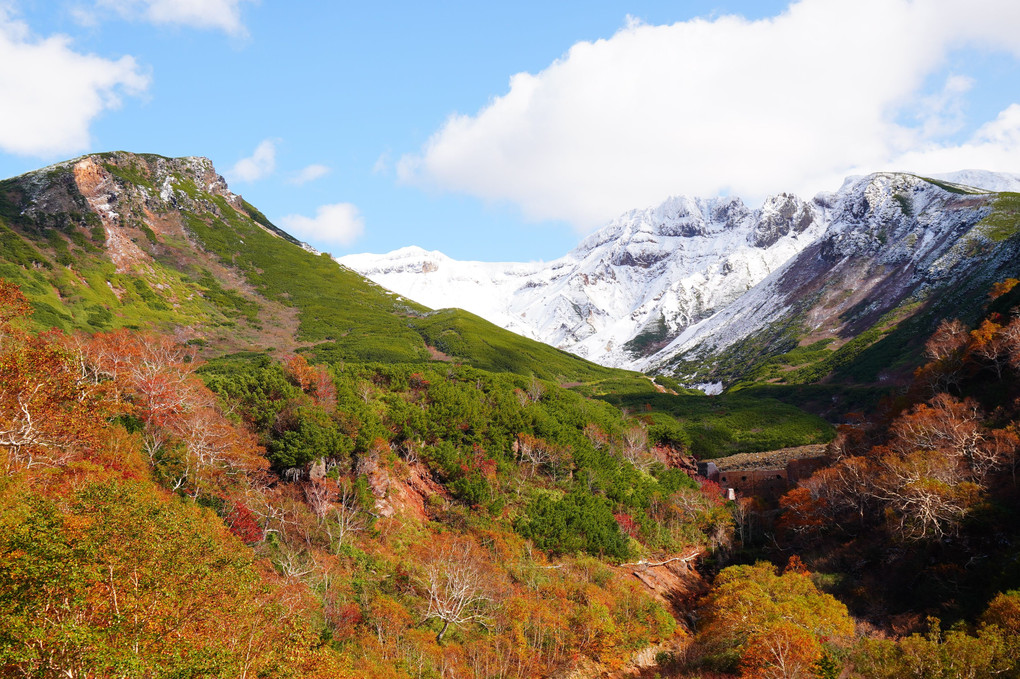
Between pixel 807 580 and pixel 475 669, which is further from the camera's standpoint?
pixel 807 580

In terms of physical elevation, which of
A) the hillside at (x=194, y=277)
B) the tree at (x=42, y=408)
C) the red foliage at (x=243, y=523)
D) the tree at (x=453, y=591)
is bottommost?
the tree at (x=453, y=591)

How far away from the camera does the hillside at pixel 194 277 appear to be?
8050 centimetres

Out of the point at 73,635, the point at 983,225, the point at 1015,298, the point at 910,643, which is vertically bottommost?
the point at 910,643

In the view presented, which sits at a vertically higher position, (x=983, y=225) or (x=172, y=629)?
(x=983, y=225)

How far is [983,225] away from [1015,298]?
292ft

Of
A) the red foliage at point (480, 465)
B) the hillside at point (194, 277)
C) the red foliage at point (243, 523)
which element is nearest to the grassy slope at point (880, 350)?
the hillside at point (194, 277)

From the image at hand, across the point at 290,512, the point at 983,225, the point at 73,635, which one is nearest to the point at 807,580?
the point at 290,512

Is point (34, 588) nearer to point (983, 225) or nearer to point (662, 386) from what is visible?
point (662, 386)

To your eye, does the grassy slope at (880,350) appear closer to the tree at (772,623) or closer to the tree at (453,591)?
the tree at (772,623)

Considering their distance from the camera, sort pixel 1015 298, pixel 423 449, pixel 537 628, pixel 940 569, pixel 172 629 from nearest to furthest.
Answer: pixel 172 629 < pixel 537 628 < pixel 940 569 < pixel 423 449 < pixel 1015 298

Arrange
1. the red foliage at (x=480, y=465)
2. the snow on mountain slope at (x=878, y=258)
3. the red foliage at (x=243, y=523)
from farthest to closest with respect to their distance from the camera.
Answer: the snow on mountain slope at (x=878, y=258) < the red foliage at (x=480, y=465) < the red foliage at (x=243, y=523)

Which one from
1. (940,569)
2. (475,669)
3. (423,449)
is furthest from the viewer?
(423,449)

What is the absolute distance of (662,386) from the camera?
483 feet

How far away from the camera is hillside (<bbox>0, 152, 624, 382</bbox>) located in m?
80.5
